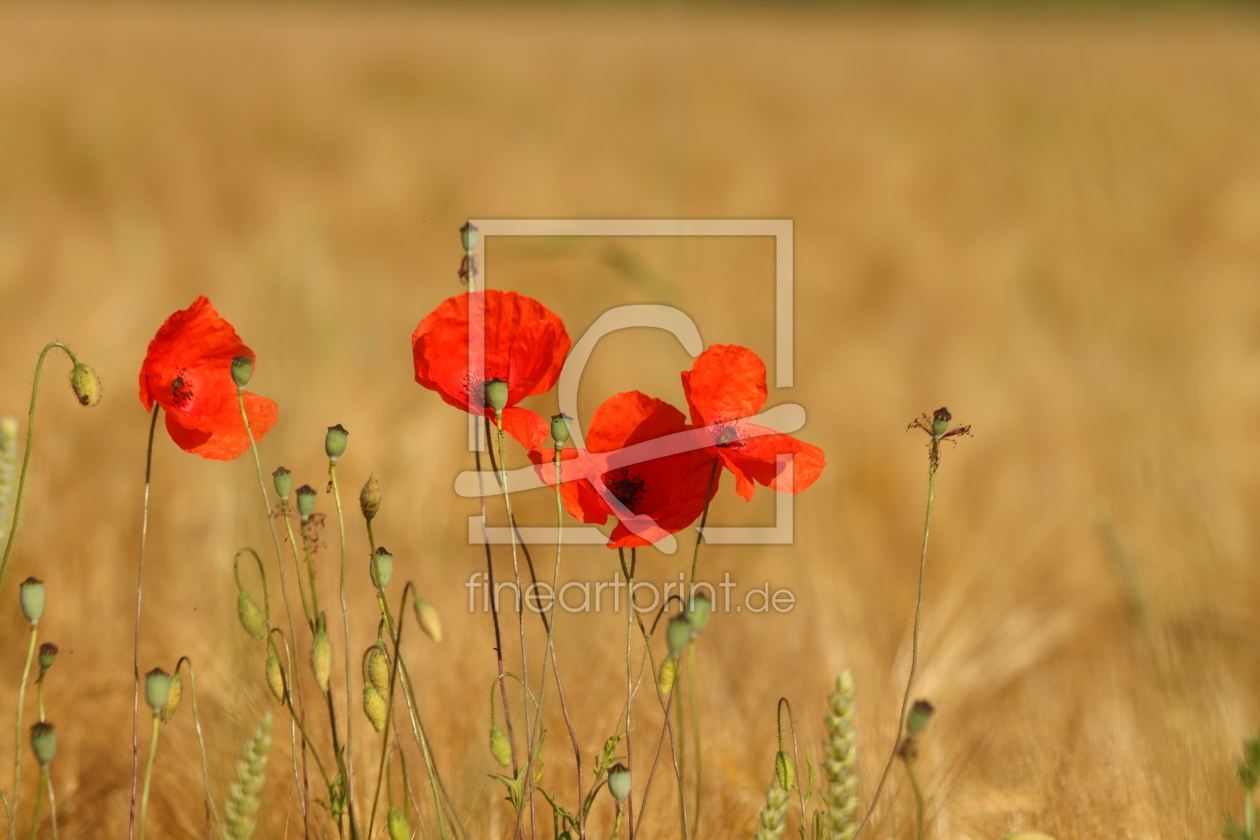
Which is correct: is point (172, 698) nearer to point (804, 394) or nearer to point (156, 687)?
point (156, 687)

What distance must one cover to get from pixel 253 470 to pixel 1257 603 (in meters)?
0.98

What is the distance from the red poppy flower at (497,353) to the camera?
0.48 meters

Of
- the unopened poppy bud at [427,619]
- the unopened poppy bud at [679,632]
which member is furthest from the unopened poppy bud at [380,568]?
the unopened poppy bud at [679,632]

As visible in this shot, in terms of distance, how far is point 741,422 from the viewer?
1.63 feet

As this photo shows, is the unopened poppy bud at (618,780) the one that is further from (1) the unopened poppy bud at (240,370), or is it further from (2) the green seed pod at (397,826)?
(1) the unopened poppy bud at (240,370)

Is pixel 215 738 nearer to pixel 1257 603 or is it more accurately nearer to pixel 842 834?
pixel 842 834

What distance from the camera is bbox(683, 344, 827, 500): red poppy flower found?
0.47 metres

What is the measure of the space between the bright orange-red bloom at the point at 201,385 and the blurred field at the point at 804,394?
9.1 inches

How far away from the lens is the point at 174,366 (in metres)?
0.50

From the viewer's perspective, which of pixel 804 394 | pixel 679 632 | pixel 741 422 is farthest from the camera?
pixel 804 394

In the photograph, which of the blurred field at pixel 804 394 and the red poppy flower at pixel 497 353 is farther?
the blurred field at pixel 804 394

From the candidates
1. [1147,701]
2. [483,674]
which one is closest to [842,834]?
[483,674]

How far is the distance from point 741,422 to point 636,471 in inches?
2.1

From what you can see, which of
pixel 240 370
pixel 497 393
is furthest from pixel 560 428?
pixel 240 370
